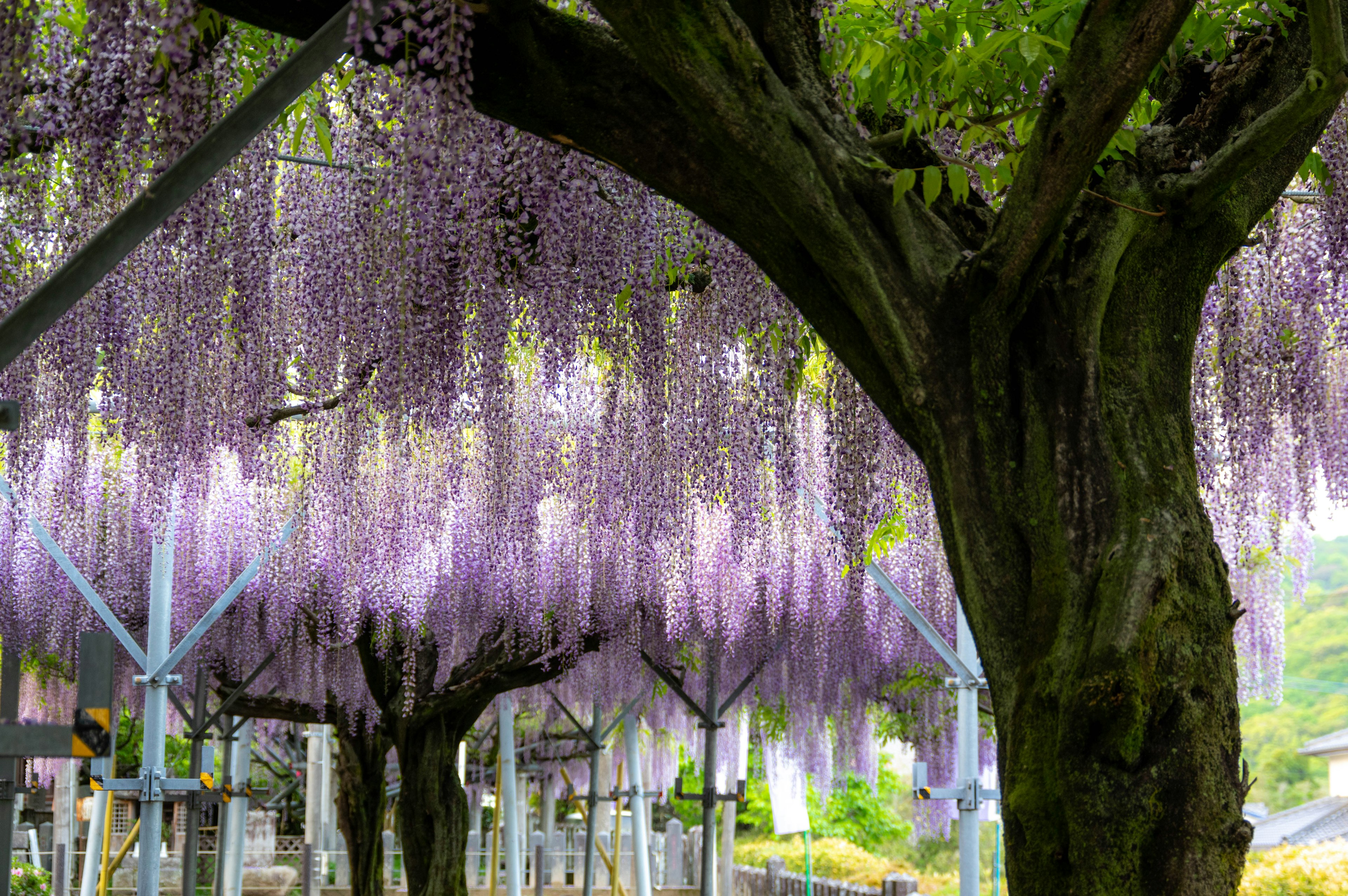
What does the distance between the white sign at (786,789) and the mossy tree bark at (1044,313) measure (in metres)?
10.2

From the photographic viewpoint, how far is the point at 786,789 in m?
12.8

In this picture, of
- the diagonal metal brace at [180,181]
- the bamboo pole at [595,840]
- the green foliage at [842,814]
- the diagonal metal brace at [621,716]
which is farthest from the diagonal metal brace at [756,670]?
the green foliage at [842,814]

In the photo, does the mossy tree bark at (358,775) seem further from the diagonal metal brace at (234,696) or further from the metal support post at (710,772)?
the metal support post at (710,772)

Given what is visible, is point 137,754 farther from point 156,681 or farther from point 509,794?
point 156,681

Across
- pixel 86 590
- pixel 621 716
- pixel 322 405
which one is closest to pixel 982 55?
pixel 322 405

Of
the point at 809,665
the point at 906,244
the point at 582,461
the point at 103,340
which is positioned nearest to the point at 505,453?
the point at 582,461

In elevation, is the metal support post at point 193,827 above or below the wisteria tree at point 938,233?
below

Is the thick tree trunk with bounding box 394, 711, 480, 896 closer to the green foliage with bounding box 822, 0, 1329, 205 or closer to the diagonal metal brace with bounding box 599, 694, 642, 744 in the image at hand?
the diagonal metal brace with bounding box 599, 694, 642, 744

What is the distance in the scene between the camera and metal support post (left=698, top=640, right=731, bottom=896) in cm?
1009

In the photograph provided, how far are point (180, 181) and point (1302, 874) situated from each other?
711 centimetres

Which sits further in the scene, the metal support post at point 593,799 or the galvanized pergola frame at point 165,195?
the metal support post at point 593,799

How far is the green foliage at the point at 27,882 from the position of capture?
9.94 m

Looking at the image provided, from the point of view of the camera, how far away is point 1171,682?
2.04m

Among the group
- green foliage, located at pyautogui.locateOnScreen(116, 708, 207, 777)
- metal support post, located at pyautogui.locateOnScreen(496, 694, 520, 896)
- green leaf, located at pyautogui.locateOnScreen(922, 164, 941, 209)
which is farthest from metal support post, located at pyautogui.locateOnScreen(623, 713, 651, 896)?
green leaf, located at pyautogui.locateOnScreen(922, 164, 941, 209)
